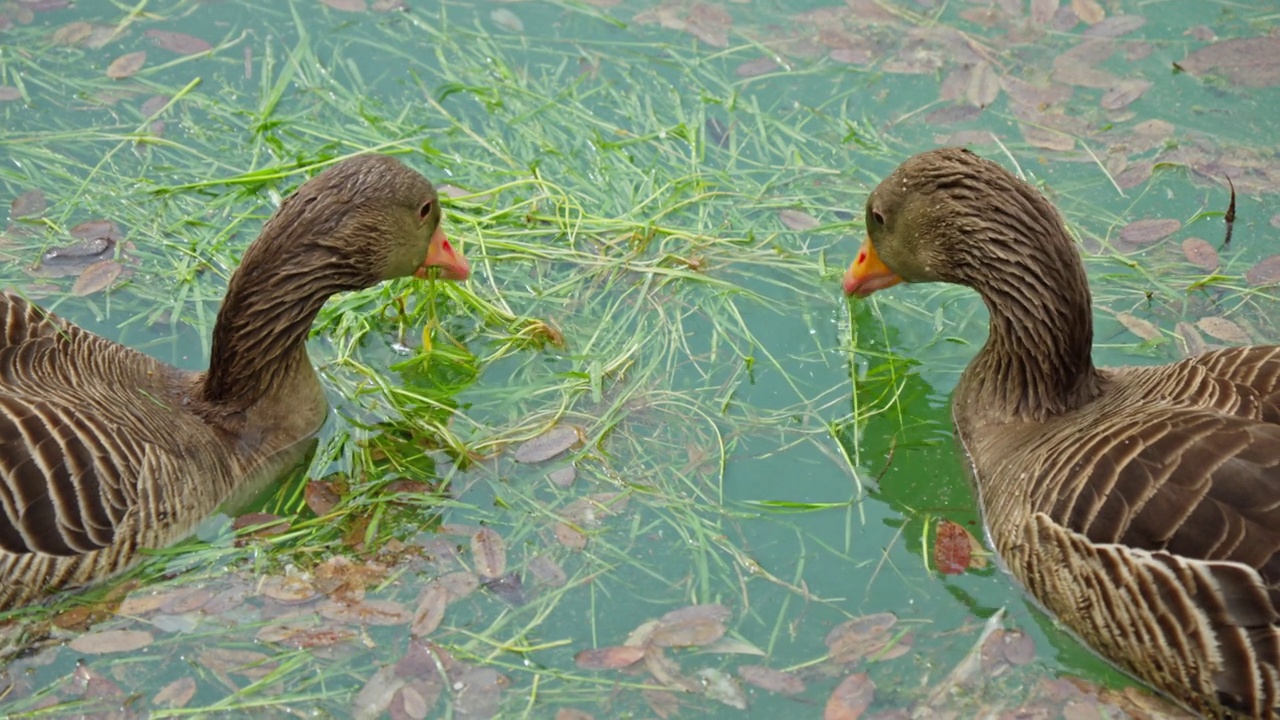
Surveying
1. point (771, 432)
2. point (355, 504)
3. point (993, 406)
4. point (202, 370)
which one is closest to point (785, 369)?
point (771, 432)

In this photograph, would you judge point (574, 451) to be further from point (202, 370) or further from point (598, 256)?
point (202, 370)

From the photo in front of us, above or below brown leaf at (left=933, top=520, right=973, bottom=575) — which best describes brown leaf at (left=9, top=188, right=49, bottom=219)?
above

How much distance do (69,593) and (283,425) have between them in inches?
48.6

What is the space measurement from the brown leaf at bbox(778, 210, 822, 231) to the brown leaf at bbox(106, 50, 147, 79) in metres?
4.32

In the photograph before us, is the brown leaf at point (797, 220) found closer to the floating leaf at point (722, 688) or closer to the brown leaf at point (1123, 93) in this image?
the brown leaf at point (1123, 93)

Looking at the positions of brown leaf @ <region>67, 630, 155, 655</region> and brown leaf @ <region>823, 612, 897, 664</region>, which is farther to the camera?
brown leaf @ <region>823, 612, 897, 664</region>

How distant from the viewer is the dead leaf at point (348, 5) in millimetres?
9844

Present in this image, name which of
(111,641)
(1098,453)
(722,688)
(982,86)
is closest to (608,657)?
(722,688)

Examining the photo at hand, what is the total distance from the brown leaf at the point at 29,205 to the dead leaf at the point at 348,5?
2573mm

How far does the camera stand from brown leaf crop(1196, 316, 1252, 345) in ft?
24.5

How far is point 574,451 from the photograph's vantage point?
6.87 metres

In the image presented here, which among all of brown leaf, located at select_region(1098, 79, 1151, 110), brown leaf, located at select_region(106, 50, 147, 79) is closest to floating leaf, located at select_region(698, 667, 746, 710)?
brown leaf, located at select_region(1098, 79, 1151, 110)

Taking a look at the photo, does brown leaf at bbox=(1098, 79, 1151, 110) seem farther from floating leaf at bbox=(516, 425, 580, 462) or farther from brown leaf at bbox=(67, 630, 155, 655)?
brown leaf at bbox=(67, 630, 155, 655)

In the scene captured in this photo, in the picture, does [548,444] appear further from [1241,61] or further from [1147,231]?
[1241,61]
